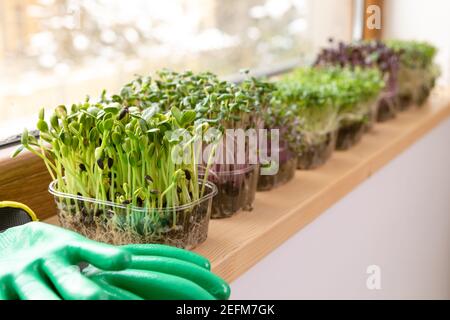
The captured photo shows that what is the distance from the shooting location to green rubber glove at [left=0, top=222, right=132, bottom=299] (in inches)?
25.5

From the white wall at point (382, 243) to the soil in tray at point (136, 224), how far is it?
0.15 m

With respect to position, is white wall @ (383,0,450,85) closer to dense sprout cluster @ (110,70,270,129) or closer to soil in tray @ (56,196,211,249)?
dense sprout cluster @ (110,70,270,129)

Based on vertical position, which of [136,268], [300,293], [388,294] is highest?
[136,268]

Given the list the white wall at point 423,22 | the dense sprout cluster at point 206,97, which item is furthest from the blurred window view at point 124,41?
the white wall at point 423,22

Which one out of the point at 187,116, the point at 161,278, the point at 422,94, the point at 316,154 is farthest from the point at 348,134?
the point at 161,278

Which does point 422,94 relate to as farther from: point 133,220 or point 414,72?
point 133,220

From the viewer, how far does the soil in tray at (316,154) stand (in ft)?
4.61

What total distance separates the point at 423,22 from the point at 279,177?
4.83 ft

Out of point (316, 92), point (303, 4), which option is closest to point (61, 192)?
point (316, 92)

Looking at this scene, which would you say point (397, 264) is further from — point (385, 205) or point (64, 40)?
point (64, 40)

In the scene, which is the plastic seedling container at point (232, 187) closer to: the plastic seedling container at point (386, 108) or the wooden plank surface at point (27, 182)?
the wooden plank surface at point (27, 182)

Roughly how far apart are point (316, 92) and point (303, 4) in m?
0.91

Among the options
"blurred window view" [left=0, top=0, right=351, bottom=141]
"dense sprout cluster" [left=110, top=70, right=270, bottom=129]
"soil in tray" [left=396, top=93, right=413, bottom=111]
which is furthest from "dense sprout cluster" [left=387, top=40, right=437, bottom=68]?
"dense sprout cluster" [left=110, top=70, right=270, bottom=129]

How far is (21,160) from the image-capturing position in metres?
1.01
